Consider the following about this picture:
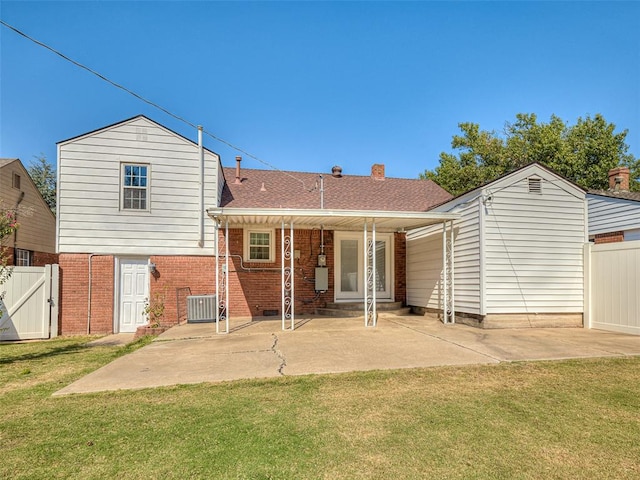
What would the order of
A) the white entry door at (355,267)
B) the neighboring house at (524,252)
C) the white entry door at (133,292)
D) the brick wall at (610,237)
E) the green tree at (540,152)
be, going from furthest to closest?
the green tree at (540,152)
the brick wall at (610,237)
the white entry door at (355,267)
the white entry door at (133,292)
the neighboring house at (524,252)

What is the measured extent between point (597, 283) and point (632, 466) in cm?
802

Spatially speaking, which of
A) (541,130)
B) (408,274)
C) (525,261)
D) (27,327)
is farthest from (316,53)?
(541,130)

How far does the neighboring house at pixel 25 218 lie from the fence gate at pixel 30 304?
A: 358 cm

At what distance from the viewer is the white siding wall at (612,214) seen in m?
12.0

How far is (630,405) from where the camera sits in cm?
396

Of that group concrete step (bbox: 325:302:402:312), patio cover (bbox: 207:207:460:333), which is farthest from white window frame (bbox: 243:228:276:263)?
concrete step (bbox: 325:302:402:312)

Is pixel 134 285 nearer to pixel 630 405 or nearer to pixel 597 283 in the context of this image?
pixel 630 405

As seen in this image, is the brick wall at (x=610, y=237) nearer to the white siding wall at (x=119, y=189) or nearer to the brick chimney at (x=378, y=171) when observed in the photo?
the brick chimney at (x=378, y=171)

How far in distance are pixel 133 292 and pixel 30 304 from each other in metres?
2.44

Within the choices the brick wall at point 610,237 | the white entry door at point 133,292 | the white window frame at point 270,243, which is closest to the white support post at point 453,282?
the white window frame at point 270,243

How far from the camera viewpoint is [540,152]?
24.9 metres

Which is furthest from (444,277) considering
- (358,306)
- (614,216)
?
(614,216)

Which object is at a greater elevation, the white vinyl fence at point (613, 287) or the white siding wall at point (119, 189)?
the white siding wall at point (119, 189)

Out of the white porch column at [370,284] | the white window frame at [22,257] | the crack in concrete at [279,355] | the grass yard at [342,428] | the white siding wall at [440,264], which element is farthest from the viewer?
the white window frame at [22,257]
